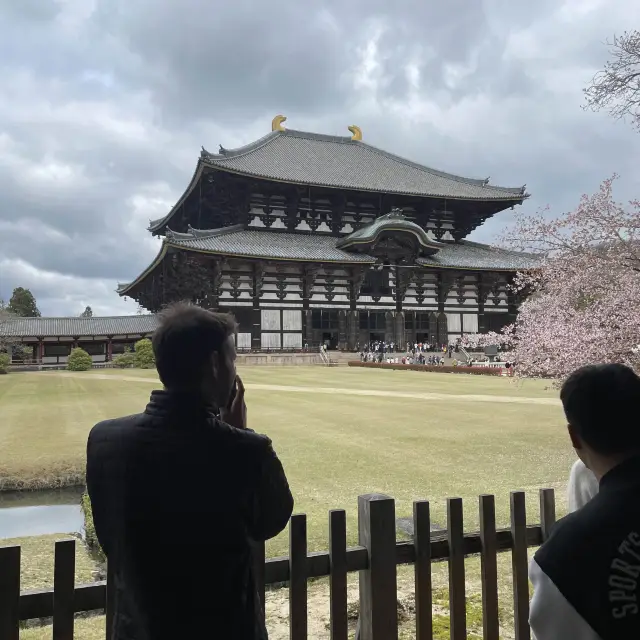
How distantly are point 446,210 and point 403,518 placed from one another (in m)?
37.9

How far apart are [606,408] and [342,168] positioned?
1612 inches

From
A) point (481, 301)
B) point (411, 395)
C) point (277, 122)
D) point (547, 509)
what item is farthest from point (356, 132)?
point (547, 509)

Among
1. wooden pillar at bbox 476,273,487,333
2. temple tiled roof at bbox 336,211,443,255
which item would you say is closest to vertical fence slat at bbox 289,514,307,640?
temple tiled roof at bbox 336,211,443,255

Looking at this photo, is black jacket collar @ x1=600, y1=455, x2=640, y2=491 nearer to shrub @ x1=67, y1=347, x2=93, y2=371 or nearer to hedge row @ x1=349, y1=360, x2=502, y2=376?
hedge row @ x1=349, y1=360, x2=502, y2=376

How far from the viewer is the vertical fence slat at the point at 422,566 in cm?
249

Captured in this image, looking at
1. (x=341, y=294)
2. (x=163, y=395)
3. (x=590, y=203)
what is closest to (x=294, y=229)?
(x=341, y=294)

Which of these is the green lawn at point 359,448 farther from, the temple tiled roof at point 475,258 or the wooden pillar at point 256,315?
the temple tiled roof at point 475,258

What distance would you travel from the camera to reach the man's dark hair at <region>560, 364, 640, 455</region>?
160 centimetres

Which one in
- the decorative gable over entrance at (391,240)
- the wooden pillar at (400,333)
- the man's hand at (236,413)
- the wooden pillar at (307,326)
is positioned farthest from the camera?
the wooden pillar at (400,333)

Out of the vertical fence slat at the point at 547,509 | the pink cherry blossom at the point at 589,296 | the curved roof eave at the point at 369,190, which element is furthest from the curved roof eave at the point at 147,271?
the vertical fence slat at the point at 547,509

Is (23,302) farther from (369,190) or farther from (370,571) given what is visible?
(370,571)

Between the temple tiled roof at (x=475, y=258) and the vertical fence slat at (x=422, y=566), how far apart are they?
3438 centimetres

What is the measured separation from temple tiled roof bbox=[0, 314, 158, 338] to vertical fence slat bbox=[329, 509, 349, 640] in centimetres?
3810

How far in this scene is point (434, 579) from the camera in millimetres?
4484
